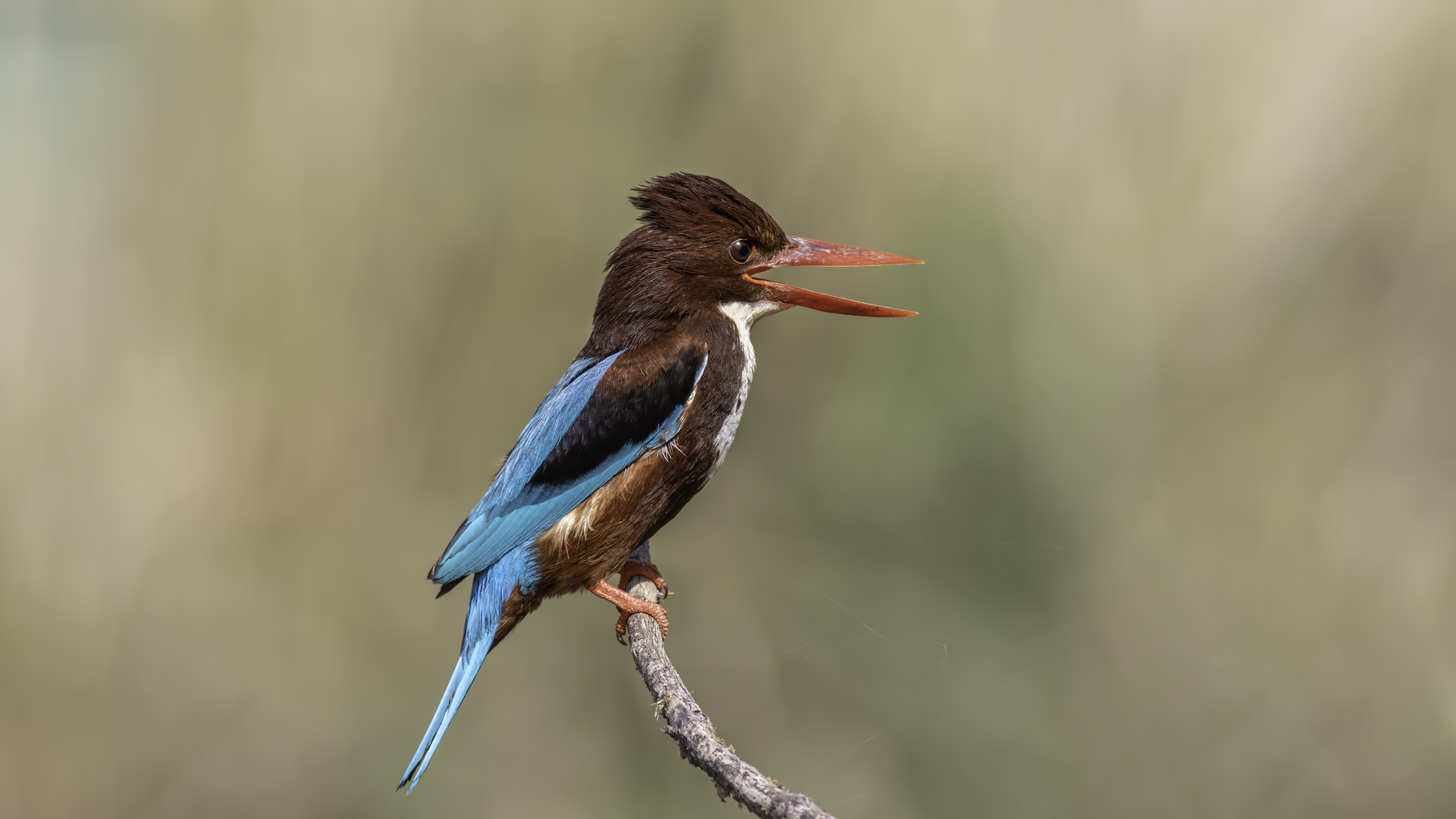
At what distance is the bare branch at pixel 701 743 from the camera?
3.36 feet

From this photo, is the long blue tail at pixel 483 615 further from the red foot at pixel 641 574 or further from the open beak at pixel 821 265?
the open beak at pixel 821 265

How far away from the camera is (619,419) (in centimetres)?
155

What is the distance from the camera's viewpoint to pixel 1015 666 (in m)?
2.25

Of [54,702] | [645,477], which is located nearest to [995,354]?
[645,477]

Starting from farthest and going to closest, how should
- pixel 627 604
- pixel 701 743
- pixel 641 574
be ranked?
pixel 641 574 < pixel 627 604 < pixel 701 743

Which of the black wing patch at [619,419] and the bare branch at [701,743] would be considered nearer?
the bare branch at [701,743]

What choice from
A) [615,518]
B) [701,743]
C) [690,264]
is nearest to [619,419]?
[615,518]

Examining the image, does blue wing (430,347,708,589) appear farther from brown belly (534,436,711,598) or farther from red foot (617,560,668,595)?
red foot (617,560,668,595)

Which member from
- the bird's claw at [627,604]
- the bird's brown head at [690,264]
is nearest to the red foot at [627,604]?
the bird's claw at [627,604]

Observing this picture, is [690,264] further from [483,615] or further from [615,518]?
[483,615]

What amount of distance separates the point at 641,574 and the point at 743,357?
529 mm

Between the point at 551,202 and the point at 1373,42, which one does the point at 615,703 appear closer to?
the point at 551,202

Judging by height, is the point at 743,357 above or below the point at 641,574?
above

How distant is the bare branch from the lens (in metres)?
1.02
